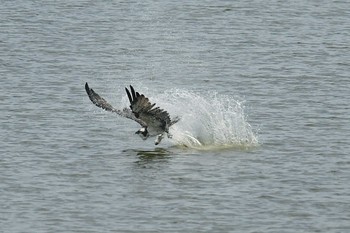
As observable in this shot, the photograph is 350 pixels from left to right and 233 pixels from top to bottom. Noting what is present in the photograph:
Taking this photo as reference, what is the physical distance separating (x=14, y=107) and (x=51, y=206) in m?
6.24

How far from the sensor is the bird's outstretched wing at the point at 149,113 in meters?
18.2

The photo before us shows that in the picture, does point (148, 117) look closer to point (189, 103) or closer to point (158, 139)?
point (158, 139)

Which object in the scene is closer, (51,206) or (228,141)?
(51,206)

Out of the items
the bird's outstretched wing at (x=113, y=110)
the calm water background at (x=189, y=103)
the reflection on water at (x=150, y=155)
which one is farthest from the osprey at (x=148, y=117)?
the calm water background at (x=189, y=103)

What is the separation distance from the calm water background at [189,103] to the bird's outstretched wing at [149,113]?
488mm

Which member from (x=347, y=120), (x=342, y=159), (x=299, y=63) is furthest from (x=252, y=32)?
(x=342, y=159)

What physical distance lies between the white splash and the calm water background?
0.26 meters

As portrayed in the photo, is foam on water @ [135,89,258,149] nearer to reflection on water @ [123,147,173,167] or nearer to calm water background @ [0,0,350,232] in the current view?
calm water background @ [0,0,350,232]

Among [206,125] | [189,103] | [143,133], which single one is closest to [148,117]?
[143,133]

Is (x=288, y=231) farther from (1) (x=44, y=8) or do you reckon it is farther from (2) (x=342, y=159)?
(1) (x=44, y=8)

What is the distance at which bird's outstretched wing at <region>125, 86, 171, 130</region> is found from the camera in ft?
59.8

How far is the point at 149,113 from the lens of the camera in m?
18.7

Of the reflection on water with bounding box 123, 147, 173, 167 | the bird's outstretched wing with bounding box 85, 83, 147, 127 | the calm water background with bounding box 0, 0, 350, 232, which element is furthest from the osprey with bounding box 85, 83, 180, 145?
the calm water background with bounding box 0, 0, 350, 232

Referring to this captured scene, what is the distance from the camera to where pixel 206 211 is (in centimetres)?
1565
